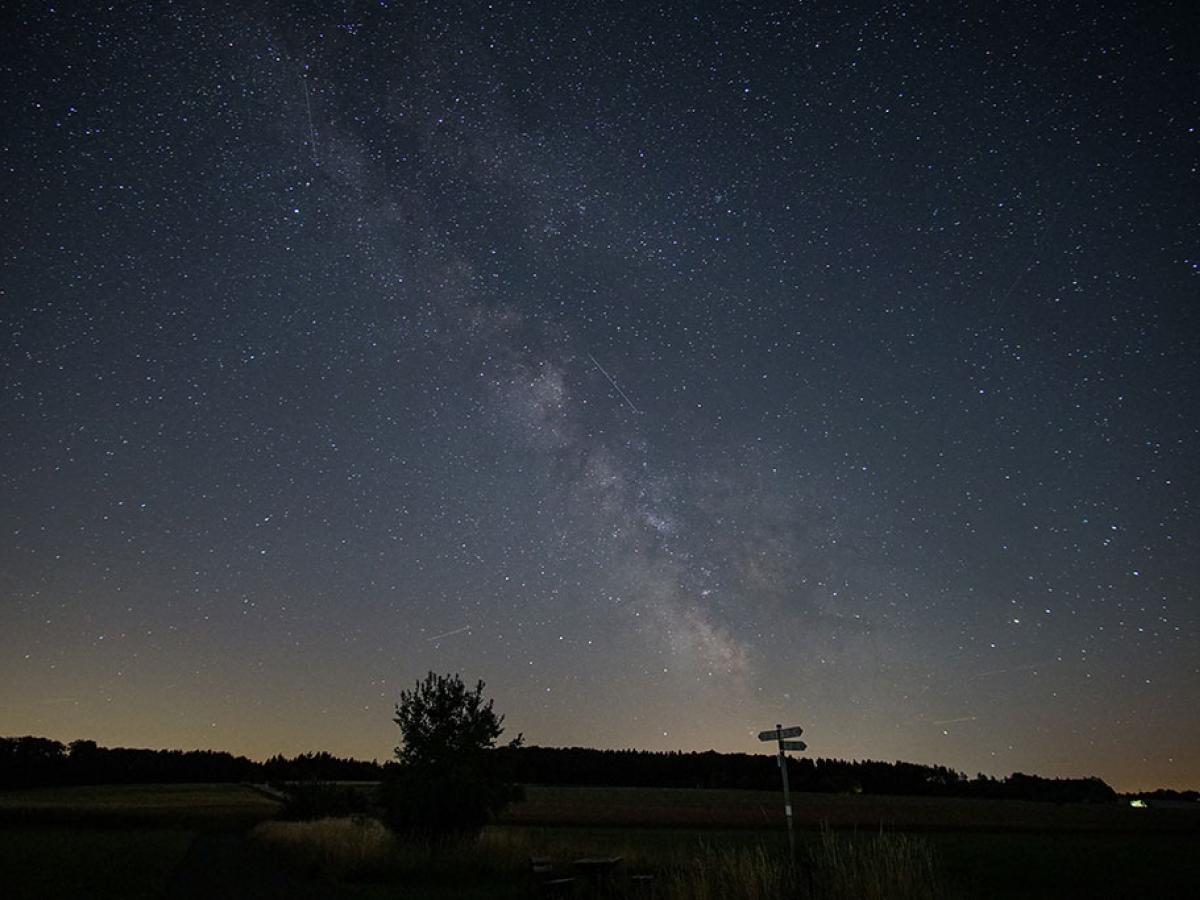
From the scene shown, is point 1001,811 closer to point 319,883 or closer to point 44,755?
point 319,883

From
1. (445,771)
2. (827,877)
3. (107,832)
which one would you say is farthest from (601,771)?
(827,877)

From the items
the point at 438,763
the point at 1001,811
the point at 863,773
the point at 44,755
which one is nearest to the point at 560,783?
the point at 863,773

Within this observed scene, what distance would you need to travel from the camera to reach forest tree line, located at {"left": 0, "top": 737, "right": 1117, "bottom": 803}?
307 feet

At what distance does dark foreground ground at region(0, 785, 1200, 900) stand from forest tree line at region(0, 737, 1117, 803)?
2343 cm

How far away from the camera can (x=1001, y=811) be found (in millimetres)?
59781

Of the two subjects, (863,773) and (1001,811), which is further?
(863,773)

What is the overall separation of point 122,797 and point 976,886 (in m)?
77.6

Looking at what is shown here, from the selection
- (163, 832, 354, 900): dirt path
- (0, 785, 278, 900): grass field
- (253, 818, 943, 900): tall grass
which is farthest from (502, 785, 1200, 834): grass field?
(253, 818, 943, 900): tall grass

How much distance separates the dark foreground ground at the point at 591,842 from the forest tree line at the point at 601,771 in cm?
2343

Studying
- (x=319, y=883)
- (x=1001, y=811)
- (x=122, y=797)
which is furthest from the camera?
(x=122, y=797)

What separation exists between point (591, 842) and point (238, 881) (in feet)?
39.1

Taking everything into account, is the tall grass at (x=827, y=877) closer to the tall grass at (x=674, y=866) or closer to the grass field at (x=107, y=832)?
the tall grass at (x=674, y=866)

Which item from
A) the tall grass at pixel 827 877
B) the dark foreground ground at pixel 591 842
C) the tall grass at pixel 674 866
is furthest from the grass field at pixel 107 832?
the tall grass at pixel 827 877

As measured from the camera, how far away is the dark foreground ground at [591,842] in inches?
627
